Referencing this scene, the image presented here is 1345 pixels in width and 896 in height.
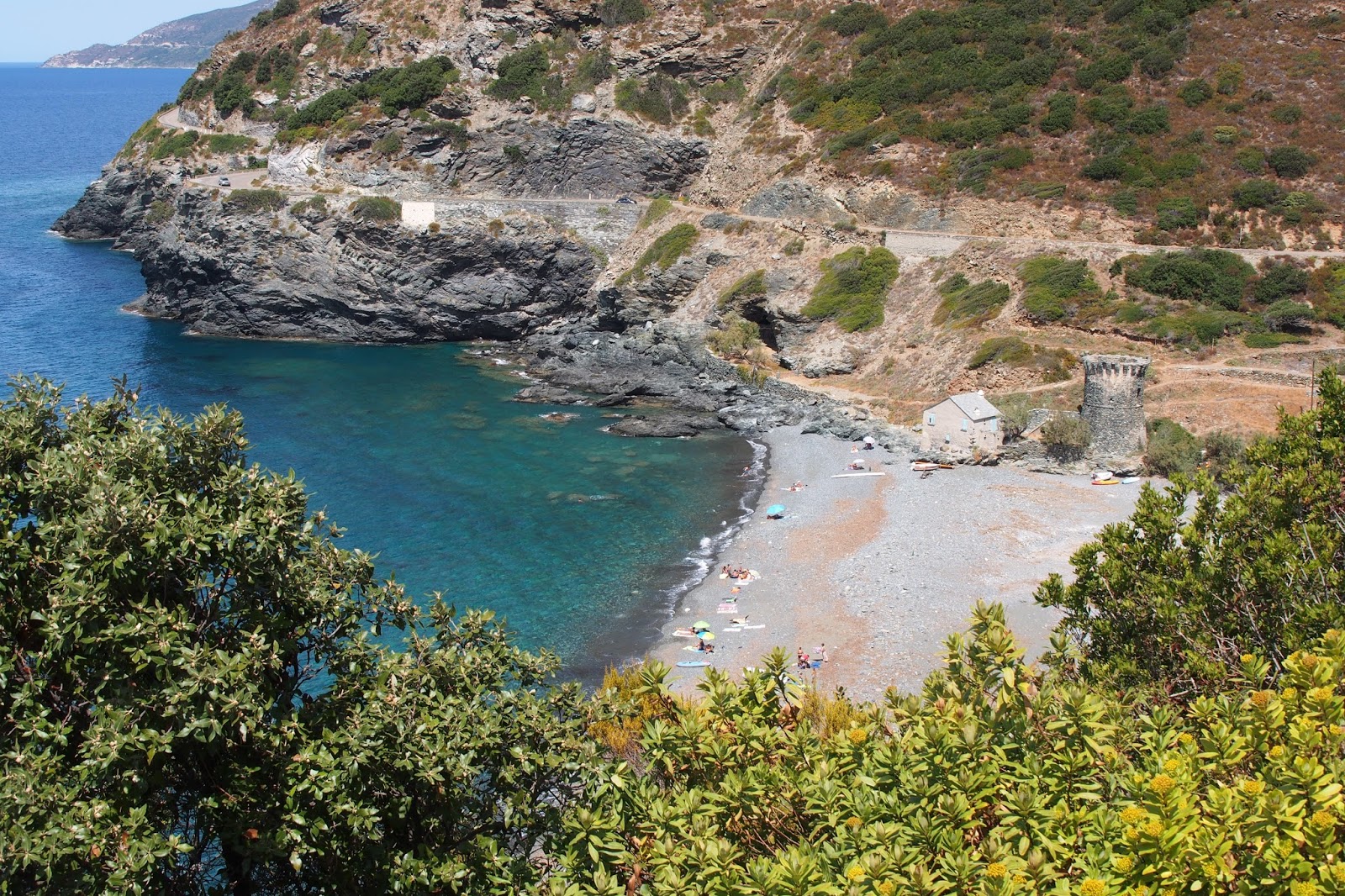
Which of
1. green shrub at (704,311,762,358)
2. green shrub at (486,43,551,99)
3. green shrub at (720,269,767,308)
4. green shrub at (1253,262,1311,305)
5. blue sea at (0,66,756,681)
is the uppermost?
green shrub at (486,43,551,99)

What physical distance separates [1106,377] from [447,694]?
124ft

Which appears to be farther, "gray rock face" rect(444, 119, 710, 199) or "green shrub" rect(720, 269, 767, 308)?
"gray rock face" rect(444, 119, 710, 199)

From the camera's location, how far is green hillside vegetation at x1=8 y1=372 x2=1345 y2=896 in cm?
946

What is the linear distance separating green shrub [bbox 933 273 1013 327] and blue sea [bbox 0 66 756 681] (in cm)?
1430

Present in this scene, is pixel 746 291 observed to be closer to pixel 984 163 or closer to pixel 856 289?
pixel 856 289

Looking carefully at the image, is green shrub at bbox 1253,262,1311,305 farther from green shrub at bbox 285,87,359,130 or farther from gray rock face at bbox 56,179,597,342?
green shrub at bbox 285,87,359,130

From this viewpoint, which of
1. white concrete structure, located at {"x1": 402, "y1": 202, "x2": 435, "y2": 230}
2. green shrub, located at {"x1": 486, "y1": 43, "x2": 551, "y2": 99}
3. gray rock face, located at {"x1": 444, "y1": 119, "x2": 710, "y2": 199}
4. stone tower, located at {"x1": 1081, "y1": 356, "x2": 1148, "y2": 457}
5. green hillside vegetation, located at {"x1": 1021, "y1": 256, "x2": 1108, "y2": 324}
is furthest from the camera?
green shrub, located at {"x1": 486, "y1": 43, "x2": 551, "y2": 99}

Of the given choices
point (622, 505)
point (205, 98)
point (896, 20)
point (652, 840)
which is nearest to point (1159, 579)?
point (652, 840)

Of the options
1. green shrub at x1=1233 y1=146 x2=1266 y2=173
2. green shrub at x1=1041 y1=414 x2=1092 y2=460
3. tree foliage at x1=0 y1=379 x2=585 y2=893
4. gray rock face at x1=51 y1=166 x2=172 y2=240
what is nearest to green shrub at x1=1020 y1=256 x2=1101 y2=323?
green shrub at x1=1041 y1=414 x2=1092 y2=460

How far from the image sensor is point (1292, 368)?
4703cm

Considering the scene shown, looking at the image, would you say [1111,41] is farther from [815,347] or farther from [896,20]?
[815,347]

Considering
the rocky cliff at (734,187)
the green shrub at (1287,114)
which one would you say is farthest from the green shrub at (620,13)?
the green shrub at (1287,114)

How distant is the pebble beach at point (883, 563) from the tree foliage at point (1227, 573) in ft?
35.7

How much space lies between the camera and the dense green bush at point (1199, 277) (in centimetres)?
5238
